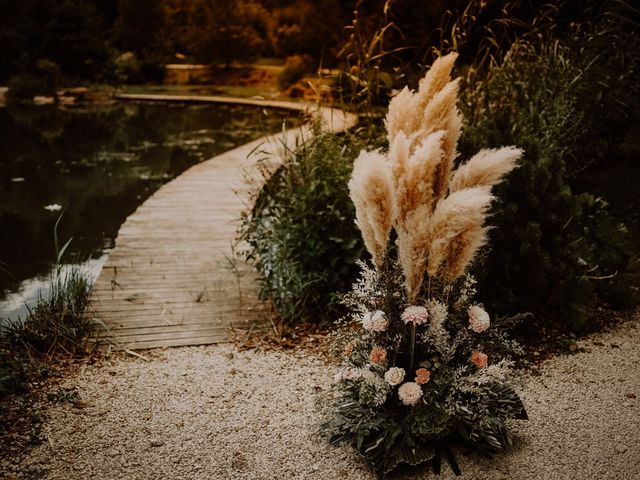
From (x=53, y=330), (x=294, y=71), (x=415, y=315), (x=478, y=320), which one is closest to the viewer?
(x=415, y=315)

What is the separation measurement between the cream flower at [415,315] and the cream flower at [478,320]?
0.70 feet

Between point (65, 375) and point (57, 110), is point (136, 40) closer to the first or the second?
point (57, 110)

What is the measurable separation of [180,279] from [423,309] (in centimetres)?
273

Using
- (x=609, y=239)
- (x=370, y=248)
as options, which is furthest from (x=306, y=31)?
(x=370, y=248)

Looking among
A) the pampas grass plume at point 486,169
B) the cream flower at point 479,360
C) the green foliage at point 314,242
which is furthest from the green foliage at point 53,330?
the pampas grass plume at point 486,169

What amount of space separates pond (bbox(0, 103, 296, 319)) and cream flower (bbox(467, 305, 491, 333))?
2.26 metres

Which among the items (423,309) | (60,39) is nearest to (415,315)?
(423,309)

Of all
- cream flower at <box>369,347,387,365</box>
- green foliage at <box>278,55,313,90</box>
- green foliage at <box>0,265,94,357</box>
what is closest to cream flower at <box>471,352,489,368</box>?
cream flower at <box>369,347,387,365</box>

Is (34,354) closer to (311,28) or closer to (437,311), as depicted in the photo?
(437,311)

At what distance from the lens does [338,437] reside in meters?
2.39

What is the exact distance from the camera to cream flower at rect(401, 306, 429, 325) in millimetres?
2121

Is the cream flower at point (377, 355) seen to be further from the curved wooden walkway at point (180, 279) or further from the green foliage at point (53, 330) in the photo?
the green foliage at point (53, 330)

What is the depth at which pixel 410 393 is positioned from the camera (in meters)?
2.17

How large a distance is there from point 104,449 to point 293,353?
3.97ft
